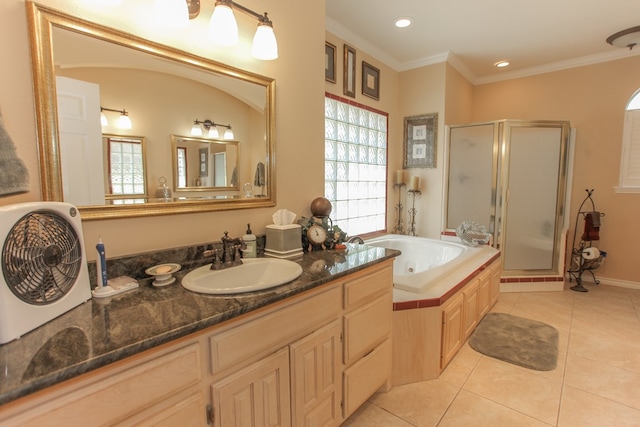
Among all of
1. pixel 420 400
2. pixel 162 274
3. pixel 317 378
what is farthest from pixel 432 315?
pixel 162 274

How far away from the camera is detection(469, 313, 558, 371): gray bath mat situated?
7.14ft

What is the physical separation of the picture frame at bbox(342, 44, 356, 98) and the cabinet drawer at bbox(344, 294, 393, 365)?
84.6 inches

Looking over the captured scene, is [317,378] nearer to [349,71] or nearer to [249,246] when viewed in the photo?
[249,246]

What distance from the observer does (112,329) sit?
82cm

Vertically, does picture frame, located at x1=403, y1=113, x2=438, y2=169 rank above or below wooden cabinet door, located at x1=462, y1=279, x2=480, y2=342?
above

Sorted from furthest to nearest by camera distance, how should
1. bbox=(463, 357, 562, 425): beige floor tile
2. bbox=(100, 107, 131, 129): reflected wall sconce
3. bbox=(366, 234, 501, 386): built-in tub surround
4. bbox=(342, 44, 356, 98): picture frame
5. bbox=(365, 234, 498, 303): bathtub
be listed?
bbox=(342, 44, 356, 98): picture frame, bbox=(365, 234, 498, 303): bathtub, bbox=(366, 234, 501, 386): built-in tub surround, bbox=(463, 357, 562, 425): beige floor tile, bbox=(100, 107, 131, 129): reflected wall sconce

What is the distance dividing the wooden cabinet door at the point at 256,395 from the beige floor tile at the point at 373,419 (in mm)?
623

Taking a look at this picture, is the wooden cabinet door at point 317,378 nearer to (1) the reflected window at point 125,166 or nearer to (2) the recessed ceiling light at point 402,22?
(1) the reflected window at point 125,166

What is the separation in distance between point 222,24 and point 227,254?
3.24 feet

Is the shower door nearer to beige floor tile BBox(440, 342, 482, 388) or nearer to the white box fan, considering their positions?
beige floor tile BBox(440, 342, 482, 388)

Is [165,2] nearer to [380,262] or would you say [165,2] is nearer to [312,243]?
[312,243]

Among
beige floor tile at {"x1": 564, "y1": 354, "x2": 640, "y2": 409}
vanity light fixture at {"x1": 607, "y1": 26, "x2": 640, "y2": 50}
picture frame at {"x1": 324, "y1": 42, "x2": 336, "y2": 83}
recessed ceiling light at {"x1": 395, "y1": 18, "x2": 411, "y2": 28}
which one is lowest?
beige floor tile at {"x1": 564, "y1": 354, "x2": 640, "y2": 409}

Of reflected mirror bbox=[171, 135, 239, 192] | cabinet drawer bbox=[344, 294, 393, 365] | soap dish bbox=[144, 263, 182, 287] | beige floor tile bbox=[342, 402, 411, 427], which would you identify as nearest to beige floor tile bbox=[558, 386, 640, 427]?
beige floor tile bbox=[342, 402, 411, 427]

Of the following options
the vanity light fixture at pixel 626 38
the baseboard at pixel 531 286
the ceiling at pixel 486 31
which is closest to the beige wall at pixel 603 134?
the ceiling at pixel 486 31
